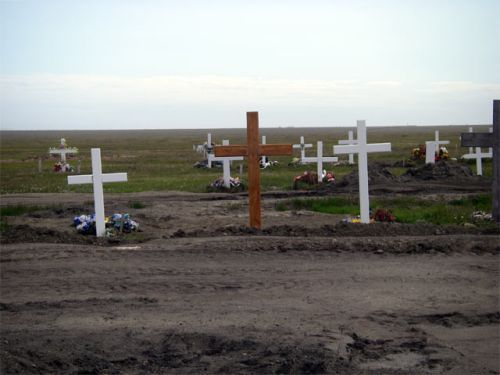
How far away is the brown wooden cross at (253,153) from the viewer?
445 inches

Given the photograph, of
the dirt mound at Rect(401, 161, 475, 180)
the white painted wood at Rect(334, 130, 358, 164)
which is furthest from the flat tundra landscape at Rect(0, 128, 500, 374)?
the white painted wood at Rect(334, 130, 358, 164)

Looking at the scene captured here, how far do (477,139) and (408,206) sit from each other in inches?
142

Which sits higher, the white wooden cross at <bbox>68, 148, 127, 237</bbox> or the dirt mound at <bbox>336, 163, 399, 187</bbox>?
the white wooden cross at <bbox>68, 148, 127, 237</bbox>

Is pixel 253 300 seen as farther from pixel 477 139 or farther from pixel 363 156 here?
pixel 477 139

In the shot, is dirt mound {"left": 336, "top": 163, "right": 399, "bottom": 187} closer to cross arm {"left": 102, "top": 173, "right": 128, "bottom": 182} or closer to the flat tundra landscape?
the flat tundra landscape

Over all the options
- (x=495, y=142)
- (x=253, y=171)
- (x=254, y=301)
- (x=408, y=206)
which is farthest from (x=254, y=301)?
(x=408, y=206)

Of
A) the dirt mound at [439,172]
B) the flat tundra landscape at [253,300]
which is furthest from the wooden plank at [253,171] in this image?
the dirt mound at [439,172]

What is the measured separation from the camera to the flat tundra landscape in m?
5.46

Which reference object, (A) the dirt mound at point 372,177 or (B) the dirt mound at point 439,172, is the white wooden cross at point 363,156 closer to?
(A) the dirt mound at point 372,177

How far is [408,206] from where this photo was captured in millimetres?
15688

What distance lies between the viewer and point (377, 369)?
526cm

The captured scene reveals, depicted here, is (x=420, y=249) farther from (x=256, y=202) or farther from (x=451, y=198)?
(x=451, y=198)

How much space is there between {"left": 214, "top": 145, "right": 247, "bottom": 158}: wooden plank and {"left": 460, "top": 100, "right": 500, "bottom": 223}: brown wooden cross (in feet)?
13.9

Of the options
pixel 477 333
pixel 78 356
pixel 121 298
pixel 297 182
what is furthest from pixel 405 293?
pixel 297 182
